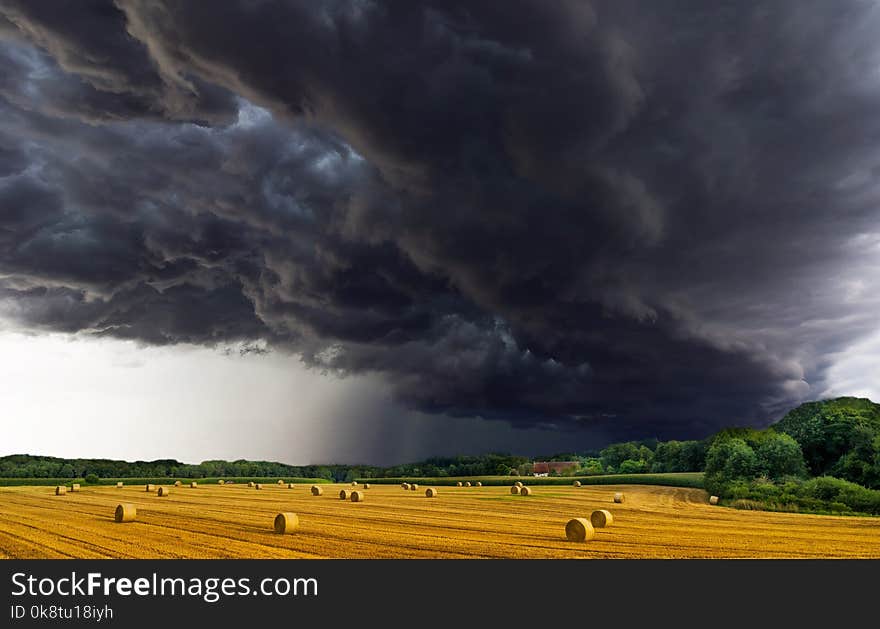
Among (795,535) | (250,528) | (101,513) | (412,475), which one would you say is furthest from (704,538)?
(412,475)

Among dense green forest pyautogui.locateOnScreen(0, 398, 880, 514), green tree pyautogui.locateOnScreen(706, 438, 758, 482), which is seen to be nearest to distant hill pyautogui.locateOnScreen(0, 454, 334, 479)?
dense green forest pyautogui.locateOnScreen(0, 398, 880, 514)

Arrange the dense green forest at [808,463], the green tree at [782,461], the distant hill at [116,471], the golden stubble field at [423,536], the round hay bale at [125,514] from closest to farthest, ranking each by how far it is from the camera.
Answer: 1. the golden stubble field at [423,536]
2. the round hay bale at [125,514]
3. the dense green forest at [808,463]
4. the green tree at [782,461]
5. the distant hill at [116,471]

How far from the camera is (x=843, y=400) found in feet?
260

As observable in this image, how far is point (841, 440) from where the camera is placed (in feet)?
198

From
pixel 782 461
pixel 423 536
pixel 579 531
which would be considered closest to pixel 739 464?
pixel 782 461

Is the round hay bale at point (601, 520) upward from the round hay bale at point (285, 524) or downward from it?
downward

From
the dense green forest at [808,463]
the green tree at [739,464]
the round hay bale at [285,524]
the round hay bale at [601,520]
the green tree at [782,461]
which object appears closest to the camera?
the round hay bale at [285,524]

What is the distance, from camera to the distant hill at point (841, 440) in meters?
53.5

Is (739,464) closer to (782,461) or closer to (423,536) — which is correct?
(782,461)

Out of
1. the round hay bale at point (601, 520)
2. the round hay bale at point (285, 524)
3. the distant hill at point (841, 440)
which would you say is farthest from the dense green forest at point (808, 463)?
the round hay bale at point (285, 524)

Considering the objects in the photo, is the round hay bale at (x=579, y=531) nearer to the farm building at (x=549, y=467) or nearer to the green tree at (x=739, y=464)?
the green tree at (x=739, y=464)

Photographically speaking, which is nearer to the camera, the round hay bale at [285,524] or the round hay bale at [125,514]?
the round hay bale at [285,524]

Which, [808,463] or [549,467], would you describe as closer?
[808,463]
